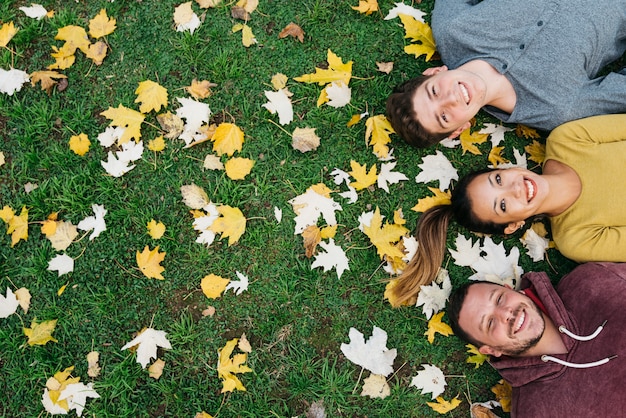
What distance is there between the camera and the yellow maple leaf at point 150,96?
12.2ft

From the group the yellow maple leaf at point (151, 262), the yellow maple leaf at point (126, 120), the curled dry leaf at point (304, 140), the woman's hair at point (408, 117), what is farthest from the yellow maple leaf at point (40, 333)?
the woman's hair at point (408, 117)

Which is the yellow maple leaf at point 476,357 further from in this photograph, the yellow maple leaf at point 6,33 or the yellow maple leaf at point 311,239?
the yellow maple leaf at point 6,33

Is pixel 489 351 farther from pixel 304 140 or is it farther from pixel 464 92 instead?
pixel 304 140

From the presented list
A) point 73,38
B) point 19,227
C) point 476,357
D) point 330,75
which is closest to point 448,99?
point 330,75

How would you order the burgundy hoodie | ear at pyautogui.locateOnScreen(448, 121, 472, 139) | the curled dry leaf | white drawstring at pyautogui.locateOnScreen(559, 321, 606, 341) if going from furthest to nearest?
the curled dry leaf < ear at pyautogui.locateOnScreen(448, 121, 472, 139) < white drawstring at pyautogui.locateOnScreen(559, 321, 606, 341) < the burgundy hoodie

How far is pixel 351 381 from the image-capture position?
11.6ft

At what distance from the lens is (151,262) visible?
3.58m

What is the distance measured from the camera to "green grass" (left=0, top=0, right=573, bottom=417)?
350cm

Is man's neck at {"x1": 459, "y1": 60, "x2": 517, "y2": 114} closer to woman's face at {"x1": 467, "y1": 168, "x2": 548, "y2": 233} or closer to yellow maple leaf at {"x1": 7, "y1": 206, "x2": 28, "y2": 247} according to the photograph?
woman's face at {"x1": 467, "y1": 168, "x2": 548, "y2": 233}

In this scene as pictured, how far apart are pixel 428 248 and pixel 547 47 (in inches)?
62.8

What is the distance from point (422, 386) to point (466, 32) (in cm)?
250

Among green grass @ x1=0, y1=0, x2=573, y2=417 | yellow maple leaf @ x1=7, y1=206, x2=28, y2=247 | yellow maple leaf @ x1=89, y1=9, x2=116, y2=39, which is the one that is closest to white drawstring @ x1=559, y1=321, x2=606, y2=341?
green grass @ x1=0, y1=0, x2=573, y2=417

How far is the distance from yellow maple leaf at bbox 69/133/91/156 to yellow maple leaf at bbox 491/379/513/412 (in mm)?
3385

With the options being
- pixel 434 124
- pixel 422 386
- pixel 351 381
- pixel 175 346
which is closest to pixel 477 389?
pixel 422 386
